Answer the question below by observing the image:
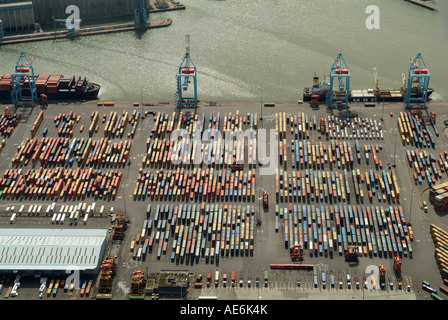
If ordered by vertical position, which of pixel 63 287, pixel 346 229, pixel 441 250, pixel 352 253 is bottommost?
pixel 63 287

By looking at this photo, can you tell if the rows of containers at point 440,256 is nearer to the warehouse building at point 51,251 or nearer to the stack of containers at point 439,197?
the stack of containers at point 439,197

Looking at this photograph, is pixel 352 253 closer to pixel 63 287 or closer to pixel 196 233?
pixel 196 233

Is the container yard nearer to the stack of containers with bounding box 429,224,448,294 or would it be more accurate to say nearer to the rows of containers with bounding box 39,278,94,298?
the rows of containers with bounding box 39,278,94,298

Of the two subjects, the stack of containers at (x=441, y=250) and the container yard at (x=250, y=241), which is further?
the stack of containers at (x=441, y=250)

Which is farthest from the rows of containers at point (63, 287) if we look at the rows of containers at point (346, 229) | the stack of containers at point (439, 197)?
the stack of containers at point (439, 197)

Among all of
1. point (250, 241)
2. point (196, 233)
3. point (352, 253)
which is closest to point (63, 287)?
point (196, 233)
